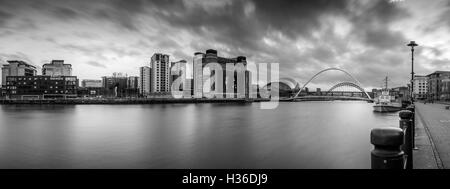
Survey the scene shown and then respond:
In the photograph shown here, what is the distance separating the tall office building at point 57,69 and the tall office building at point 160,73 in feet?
188

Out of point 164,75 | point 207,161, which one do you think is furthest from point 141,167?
point 164,75

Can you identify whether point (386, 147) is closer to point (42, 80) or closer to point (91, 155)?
point (91, 155)

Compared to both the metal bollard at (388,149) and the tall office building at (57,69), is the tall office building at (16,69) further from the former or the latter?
the metal bollard at (388,149)

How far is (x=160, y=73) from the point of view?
187m

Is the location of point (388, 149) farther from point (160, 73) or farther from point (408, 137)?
point (160, 73)

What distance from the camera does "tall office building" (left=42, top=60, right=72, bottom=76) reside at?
177 m

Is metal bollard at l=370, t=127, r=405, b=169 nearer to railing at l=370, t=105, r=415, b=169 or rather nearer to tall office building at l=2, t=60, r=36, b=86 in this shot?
railing at l=370, t=105, r=415, b=169

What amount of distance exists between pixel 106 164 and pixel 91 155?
253 centimetres

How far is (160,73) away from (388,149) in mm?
191257

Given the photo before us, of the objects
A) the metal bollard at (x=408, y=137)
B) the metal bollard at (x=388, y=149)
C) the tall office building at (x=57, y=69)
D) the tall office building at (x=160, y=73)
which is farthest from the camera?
the tall office building at (x=160, y=73)

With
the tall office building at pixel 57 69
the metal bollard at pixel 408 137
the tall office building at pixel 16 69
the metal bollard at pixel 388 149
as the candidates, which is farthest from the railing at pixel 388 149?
the tall office building at pixel 57 69

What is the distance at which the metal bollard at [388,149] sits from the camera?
7.25 feet

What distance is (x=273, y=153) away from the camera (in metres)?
14.6
